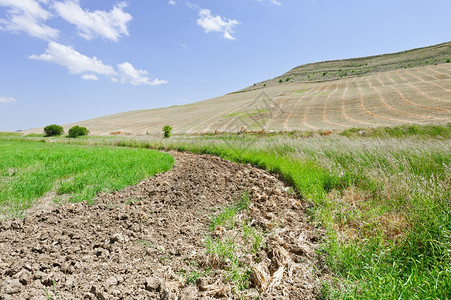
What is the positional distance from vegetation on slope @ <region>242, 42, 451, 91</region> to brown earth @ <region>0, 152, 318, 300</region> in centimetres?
7518

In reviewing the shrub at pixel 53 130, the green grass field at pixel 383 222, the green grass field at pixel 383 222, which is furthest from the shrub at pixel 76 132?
the green grass field at pixel 383 222

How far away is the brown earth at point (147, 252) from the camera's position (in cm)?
223

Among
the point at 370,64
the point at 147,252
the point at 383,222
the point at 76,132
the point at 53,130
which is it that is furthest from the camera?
the point at 370,64

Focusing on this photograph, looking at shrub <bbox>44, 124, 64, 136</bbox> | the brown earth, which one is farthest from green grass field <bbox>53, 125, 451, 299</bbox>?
shrub <bbox>44, 124, 64, 136</bbox>

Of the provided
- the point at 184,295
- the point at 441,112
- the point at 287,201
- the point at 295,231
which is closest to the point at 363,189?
the point at 287,201

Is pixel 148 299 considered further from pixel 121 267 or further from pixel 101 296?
pixel 121 267

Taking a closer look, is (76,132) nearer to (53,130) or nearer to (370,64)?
(53,130)

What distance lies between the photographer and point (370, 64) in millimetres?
79375

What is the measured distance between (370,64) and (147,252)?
97.2 m

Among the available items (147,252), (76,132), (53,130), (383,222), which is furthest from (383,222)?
(53,130)

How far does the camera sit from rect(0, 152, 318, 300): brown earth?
7.33ft

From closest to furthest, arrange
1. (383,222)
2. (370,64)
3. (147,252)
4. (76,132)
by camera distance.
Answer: (147,252) → (383,222) → (76,132) → (370,64)

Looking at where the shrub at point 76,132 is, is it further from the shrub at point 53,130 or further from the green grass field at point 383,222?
the green grass field at point 383,222

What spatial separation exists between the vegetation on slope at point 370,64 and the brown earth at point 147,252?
247 ft
